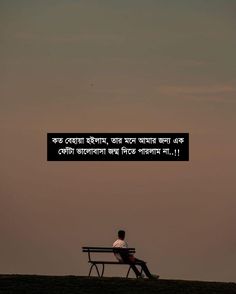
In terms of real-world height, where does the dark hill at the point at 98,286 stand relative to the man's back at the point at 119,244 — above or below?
below

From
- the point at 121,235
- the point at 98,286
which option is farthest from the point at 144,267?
the point at 98,286

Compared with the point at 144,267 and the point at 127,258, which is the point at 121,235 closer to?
the point at 127,258

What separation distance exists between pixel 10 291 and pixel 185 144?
271 inches

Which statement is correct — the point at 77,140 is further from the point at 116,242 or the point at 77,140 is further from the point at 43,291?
the point at 43,291

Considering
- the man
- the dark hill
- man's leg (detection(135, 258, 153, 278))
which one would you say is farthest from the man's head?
the dark hill

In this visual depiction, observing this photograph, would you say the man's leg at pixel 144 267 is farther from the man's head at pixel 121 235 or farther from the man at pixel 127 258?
the man's head at pixel 121 235

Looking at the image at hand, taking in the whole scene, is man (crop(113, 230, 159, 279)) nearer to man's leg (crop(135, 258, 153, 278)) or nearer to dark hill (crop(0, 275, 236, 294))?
man's leg (crop(135, 258, 153, 278))

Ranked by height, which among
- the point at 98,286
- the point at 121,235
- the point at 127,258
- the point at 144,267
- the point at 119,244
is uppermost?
the point at 121,235

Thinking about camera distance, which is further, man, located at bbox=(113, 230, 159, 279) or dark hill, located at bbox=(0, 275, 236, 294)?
man, located at bbox=(113, 230, 159, 279)

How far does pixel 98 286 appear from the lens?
21734 millimetres

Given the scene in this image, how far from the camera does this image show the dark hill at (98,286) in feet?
69.8

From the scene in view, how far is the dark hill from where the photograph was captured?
21266 millimetres

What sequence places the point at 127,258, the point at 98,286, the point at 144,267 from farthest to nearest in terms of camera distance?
the point at 144,267 → the point at 127,258 → the point at 98,286

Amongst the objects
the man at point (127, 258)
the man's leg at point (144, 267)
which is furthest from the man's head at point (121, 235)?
the man's leg at point (144, 267)
